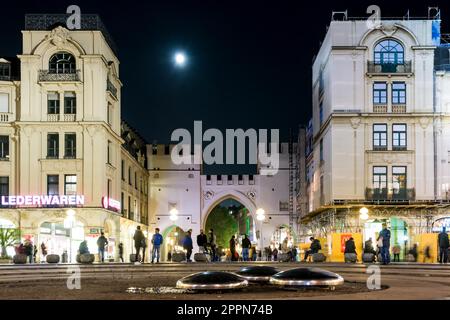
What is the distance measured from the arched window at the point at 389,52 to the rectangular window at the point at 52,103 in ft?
66.6

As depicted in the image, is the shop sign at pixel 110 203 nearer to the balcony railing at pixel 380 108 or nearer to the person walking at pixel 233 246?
the person walking at pixel 233 246

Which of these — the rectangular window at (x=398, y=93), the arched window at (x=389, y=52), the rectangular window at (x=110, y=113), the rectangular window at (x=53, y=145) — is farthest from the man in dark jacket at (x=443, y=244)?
the rectangular window at (x=110, y=113)

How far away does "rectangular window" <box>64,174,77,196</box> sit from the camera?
4906 centimetres

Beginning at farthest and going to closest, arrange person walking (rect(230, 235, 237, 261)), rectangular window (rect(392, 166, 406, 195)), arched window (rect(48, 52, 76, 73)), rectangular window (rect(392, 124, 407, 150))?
1. arched window (rect(48, 52, 76, 73))
2. rectangular window (rect(392, 124, 407, 150))
3. rectangular window (rect(392, 166, 406, 195))
4. person walking (rect(230, 235, 237, 261))

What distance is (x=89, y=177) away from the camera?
48969 millimetres

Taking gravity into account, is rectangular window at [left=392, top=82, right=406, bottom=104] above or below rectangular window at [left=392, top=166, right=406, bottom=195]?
above

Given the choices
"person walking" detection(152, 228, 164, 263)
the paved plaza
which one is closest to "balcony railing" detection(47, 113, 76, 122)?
"person walking" detection(152, 228, 164, 263)

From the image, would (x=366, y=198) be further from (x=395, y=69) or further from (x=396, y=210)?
(x=395, y=69)

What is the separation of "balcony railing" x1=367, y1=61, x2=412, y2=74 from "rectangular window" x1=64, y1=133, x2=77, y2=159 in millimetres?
19045

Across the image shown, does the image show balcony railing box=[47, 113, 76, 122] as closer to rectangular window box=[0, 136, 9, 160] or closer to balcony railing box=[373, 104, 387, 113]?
rectangular window box=[0, 136, 9, 160]

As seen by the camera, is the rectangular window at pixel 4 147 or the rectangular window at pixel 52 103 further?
the rectangular window at pixel 4 147

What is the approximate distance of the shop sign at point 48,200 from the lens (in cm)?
4822

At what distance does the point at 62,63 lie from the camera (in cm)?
4956

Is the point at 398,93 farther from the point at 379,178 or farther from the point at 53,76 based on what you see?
the point at 53,76
